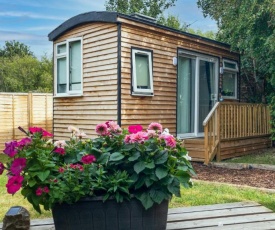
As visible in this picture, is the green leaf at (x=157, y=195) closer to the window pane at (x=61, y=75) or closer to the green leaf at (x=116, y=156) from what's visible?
the green leaf at (x=116, y=156)

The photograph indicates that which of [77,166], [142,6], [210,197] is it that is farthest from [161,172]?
[142,6]

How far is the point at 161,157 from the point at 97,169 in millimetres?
326

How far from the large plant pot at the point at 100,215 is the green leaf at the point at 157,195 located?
0.25 feet

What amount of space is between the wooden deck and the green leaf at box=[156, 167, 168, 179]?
0.34m

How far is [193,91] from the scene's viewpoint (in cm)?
815

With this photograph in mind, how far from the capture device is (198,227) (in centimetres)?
181

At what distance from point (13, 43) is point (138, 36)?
26184 mm

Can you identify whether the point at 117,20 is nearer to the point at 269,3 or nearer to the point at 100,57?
the point at 100,57

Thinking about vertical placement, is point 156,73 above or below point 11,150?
above

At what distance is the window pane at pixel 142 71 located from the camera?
6.85 metres

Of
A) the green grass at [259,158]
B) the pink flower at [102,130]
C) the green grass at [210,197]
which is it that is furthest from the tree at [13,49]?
the pink flower at [102,130]

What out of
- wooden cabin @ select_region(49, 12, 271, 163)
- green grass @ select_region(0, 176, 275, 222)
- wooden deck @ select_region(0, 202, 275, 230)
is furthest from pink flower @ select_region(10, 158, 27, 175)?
wooden cabin @ select_region(49, 12, 271, 163)

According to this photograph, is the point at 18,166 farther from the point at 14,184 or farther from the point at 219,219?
the point at 219,219

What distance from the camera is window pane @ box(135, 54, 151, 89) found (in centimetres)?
685
